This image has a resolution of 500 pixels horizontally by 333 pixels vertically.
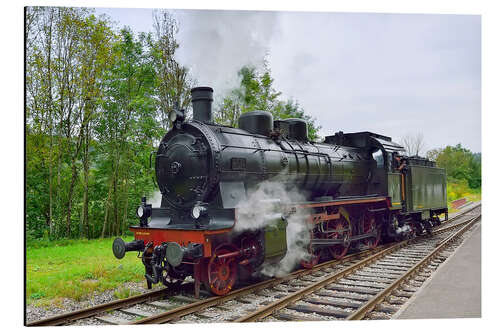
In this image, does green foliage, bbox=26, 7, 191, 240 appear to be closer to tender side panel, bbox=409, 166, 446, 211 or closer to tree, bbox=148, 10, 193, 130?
tree, bbox=148, 10, 193, 130

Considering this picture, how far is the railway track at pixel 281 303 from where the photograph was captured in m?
5.13

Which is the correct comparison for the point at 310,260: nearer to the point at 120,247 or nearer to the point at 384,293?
the point at 384,293

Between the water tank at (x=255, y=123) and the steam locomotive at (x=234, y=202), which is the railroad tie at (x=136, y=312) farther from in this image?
the water tank at (x=255, y=123)

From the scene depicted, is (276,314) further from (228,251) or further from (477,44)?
(477,44)

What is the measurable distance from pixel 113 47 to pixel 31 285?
481 cm

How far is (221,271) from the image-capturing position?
6082 millimetres

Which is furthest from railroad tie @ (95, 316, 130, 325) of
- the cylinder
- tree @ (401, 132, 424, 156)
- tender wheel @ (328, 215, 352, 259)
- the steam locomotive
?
tree @ (401, 132, 424, 156)

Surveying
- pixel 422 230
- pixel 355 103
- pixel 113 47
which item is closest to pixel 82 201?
pixel 113 47

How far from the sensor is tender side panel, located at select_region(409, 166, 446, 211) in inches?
468

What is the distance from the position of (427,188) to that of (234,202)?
8.88 metres

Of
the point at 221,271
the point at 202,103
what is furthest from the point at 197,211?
the point at 202,103

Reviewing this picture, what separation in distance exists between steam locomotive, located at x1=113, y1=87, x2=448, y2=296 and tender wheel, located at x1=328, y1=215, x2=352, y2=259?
1.0 inches

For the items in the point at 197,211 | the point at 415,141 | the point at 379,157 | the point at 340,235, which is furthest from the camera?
the point at 379,157

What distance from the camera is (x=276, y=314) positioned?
5352mm
